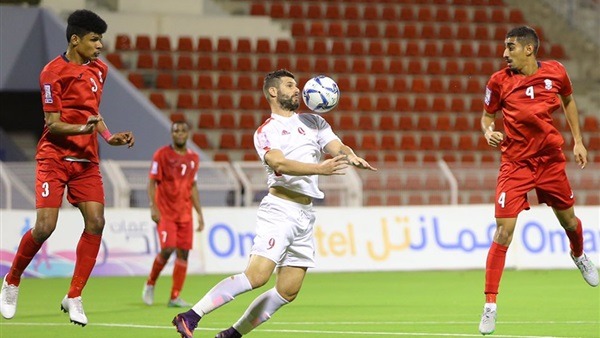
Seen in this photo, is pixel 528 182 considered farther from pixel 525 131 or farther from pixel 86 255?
pixel 86 255

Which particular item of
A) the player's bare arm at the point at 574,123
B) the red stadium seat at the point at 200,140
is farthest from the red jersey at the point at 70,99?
the red stadium seat at the point at 200,140

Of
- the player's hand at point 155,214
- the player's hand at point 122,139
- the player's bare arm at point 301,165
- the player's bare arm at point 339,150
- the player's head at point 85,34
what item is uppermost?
the player's head at point 85,34

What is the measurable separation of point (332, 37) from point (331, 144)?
804 inches

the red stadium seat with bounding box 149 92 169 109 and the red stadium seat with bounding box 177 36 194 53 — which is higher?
the red stadium seat with bounding box 177 36 194 53

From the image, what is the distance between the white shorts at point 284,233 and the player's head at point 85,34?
2057mm

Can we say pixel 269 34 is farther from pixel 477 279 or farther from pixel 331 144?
pixel 331 144

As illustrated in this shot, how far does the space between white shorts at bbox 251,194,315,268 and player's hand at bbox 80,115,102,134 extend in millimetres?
1523

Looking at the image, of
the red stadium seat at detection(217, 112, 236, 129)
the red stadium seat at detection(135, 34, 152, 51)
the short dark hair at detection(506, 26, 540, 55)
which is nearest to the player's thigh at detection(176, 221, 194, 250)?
the short dark hair at detection(506, 26, 540, 55)

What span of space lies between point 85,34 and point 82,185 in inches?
48.1

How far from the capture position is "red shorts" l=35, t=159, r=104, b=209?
9719 mm

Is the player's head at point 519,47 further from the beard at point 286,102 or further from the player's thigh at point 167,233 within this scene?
the player's thigh at point 167,233

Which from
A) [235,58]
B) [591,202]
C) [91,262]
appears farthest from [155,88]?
[91,262]

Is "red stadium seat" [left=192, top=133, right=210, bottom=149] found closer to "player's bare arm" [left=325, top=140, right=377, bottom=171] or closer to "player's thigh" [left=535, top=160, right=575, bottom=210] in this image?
"player's thigh" [left=535, top=160, right=575, bottom=210]

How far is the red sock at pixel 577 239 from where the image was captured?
34.8ft
